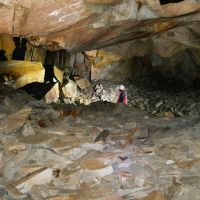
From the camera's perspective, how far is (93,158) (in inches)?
157

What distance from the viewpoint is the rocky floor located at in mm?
3184

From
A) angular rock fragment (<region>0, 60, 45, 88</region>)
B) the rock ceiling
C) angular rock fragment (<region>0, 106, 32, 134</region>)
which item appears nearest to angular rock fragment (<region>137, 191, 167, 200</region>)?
angular rock fragment (<region>0, 106, 32, 134</region>)

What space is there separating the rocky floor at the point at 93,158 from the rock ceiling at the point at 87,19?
5.34 feet

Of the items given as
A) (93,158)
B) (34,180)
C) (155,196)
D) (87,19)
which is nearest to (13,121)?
(93,158)

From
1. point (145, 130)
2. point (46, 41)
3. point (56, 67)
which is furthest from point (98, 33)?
point (56, 67)

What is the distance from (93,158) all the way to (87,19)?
9.74 ft

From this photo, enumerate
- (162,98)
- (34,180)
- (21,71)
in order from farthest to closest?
1. (162,98)
2. (21,71)
3. (34,180)

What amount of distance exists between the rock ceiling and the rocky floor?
1.63 meters

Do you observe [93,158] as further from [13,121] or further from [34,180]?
[13,121]

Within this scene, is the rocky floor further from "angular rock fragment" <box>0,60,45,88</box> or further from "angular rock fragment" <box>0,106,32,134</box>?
"angular rock fragment" <box>0,60,45,88</box>

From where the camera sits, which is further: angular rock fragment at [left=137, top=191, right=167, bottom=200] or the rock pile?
the rock pile

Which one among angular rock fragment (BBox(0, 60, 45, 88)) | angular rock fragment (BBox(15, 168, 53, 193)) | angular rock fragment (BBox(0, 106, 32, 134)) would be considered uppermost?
angular rock fragment (BBox(0, 60, 45, 88))

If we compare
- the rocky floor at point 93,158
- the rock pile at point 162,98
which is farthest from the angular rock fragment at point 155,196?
the rock pile at point 162,98

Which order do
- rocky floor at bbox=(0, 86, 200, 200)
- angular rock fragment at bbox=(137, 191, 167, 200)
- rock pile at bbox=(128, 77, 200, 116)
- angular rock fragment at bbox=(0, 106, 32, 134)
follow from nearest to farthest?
1. angular rock fragment at bbox=(137, 191, 167, 200)
2. rocky floor at bbox=(0, 86, 200, 200)
3. angular rock fragment at bbox=(0, 106, 32, 134)
4. rock pile at bbox=(128, 77, 200, 116)
